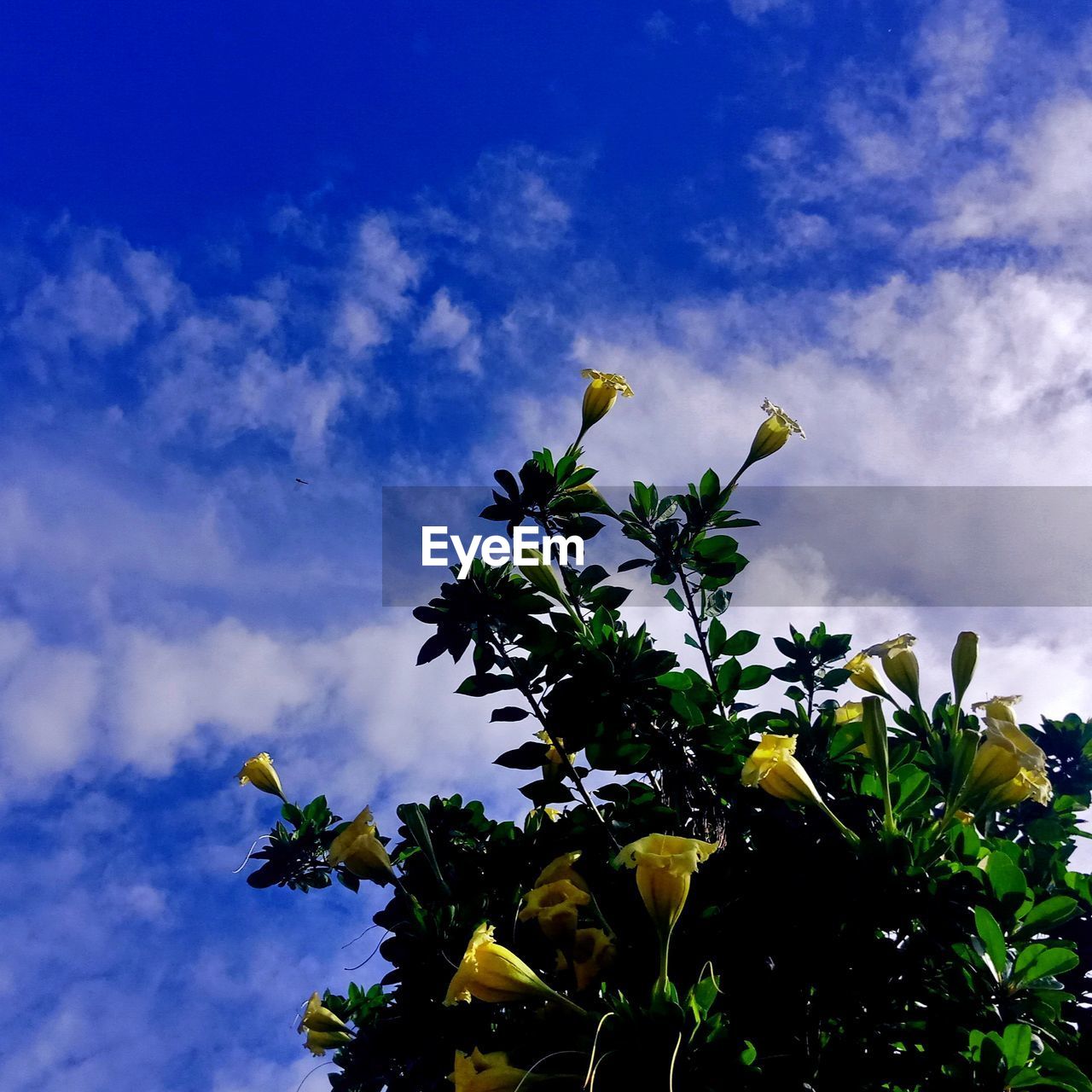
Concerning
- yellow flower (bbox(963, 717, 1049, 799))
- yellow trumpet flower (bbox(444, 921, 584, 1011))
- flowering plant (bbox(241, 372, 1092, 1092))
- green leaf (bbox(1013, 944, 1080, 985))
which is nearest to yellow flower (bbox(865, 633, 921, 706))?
flowering plant (bbox(241, 372, 1092, 1092))

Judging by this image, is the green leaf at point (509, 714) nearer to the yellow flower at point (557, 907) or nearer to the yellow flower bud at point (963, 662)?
the yellow flower at point (557, 907)

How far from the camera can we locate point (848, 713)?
3662 mm

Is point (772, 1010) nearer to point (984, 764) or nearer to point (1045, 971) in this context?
point (1045, 971)

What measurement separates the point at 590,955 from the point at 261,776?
2.37 m

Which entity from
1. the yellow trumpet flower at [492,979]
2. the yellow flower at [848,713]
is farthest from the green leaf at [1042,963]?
the yellow trumpet flower at [492,979]

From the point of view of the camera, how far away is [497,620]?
11.9 ft

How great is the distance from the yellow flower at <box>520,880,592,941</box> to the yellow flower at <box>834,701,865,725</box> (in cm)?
158

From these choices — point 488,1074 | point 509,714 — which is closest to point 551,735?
point 509,714

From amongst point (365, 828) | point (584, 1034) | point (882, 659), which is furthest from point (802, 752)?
point (365, 828)

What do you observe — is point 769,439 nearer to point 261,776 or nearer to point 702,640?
point 702,640

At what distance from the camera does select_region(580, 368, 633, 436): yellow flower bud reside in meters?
4.09

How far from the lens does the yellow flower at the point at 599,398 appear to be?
4086 millimetres

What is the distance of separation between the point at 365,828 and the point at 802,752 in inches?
78.3

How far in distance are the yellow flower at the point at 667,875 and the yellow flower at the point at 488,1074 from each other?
58 cm
